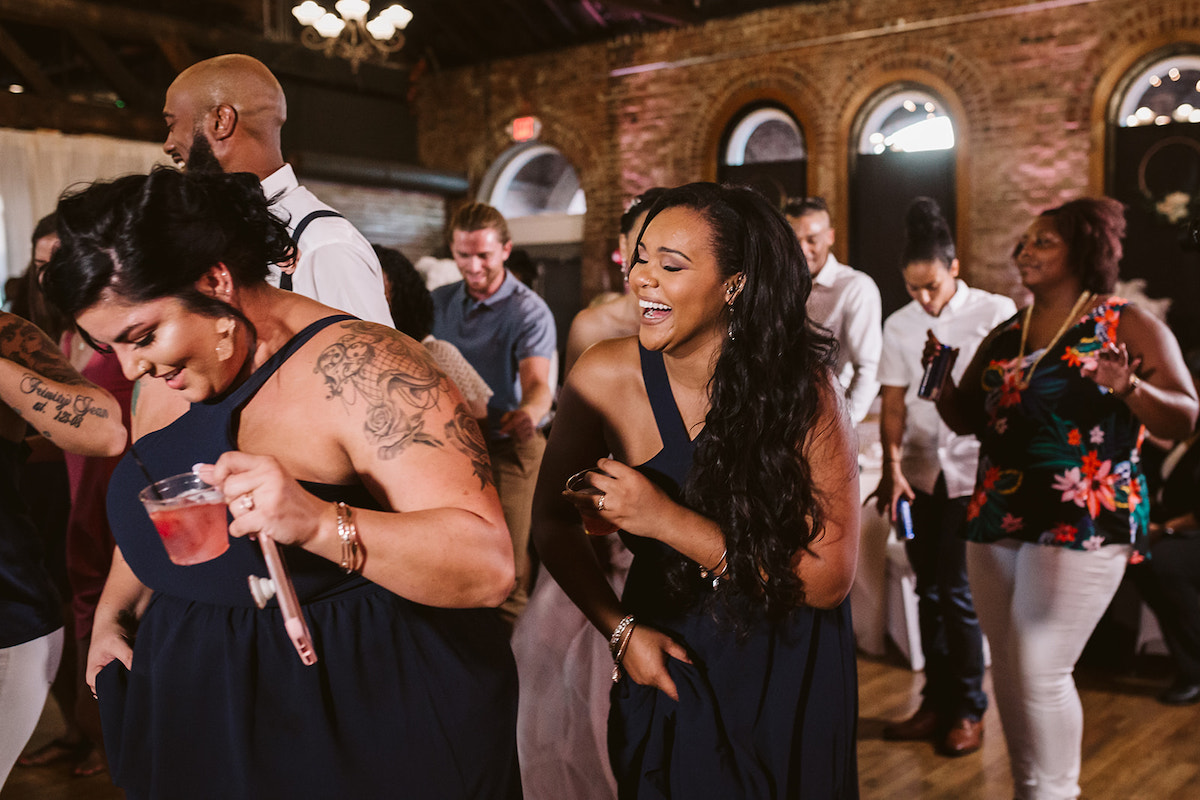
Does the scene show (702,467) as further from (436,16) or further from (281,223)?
(436,16)

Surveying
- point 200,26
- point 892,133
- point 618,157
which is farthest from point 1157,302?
point 200,26

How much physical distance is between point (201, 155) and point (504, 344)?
2.01 metres

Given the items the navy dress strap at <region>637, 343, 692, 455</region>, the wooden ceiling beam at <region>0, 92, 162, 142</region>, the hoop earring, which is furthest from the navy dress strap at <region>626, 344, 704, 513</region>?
the wooden ceiling beam at <region>0, 92, 162, 142</region>

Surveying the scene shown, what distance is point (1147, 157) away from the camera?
7.43 meters

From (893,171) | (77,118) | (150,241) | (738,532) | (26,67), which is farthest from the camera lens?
(77,118)

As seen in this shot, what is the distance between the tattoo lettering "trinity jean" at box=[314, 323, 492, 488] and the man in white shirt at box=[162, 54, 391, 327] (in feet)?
2.35

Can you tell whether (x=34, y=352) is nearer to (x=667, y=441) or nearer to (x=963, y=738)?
(x=667, y=441)

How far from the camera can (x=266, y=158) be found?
2178 mm

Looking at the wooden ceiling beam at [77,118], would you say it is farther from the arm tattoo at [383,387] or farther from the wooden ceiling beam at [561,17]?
the arm tattoo at [383,387]

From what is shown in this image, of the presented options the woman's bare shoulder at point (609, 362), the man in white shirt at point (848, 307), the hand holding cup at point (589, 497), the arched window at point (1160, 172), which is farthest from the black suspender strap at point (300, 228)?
the arched window at point (1160, 172)

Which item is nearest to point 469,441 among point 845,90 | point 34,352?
point 34,352

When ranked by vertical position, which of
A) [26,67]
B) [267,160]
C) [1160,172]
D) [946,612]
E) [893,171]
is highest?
[26,67]

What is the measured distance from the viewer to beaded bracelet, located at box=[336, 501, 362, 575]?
1183mm

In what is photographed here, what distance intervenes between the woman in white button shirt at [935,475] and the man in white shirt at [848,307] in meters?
0.22
